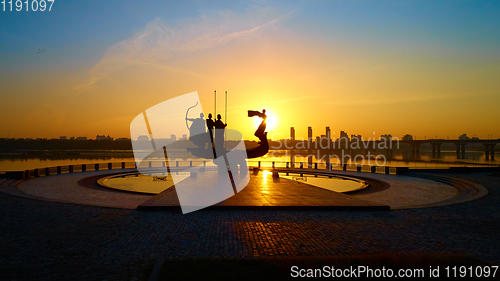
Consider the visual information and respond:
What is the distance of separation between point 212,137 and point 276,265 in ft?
55.7

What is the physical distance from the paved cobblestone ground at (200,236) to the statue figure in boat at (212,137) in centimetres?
1054

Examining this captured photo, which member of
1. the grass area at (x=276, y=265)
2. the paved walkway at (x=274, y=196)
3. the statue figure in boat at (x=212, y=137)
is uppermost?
the statue figure in boat at (x=212, y=137)

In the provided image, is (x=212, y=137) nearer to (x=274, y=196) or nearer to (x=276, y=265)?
(x=274, y=196)

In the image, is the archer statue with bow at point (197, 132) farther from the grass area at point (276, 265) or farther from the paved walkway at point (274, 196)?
the grass area at point (276, 265)

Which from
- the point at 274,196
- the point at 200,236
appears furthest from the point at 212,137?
the point at 200,236

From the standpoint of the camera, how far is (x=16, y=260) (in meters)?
6.68

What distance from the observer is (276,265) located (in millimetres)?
5977

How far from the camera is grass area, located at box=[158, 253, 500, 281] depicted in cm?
553

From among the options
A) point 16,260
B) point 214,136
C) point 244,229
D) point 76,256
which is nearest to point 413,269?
point 244,229

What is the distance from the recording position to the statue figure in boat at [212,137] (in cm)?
2183

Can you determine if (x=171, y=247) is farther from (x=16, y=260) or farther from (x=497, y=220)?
(x=497, y=220)

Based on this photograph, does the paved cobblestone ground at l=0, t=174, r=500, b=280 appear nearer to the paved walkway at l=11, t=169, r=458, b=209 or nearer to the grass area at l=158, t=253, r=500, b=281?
the grass area at l=158, t=253, r=500, b=281

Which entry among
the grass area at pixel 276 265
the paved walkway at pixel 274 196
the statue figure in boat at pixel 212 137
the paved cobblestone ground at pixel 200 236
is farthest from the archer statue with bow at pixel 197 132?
the grass area at pixel 276 265

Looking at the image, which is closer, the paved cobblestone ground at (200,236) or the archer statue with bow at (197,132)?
the paved cobblestone ground at (200,236)
